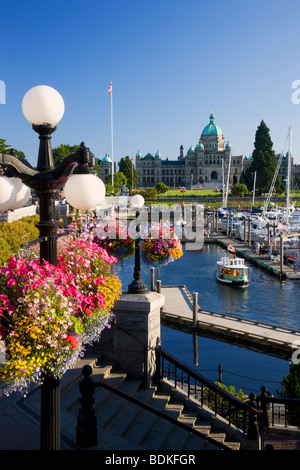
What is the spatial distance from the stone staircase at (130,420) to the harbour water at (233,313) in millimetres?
2191

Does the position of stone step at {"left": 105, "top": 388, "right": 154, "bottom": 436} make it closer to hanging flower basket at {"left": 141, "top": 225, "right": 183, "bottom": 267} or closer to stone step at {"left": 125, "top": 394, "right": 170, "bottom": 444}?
stone step at {"left": 125, "top": 394, "right": 170, "bottom": 444}

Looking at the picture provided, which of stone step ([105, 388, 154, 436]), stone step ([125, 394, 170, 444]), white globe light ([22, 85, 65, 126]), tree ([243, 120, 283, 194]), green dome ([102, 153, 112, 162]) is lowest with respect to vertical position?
stone step ([125, 394, 170, 444])

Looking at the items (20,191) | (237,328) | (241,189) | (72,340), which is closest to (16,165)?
(20,191)

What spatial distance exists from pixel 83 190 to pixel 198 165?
18178cm

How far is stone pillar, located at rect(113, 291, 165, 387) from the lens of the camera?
8086mm

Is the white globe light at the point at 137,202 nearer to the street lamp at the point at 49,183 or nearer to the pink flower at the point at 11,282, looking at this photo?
the street lamp at the point at 49,183

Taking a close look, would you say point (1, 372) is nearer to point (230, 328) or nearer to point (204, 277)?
point (230, 328)

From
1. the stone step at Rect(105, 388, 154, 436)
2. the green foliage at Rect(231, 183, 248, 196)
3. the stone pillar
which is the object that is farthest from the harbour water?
the green foliage at Rect(231, 183, 248, 196)

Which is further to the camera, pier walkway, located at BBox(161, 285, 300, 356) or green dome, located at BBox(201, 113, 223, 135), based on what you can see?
green dome, located at BBox(201, 113, 223, 135)

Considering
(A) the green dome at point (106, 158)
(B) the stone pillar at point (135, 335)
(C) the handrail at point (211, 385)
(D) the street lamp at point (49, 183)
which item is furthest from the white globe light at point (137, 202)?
(A) the green dome at point (106, 158)

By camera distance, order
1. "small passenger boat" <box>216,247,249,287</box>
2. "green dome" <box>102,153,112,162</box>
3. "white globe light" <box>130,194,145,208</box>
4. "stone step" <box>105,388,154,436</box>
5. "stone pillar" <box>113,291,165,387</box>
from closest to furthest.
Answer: "stone step" <box>105,388,154,436</box> < "stone pillar" <box>113,291,165,387</box> < "white globe light" <box>130,194,145,208</box> < "small passenger boat" <box>216,247,249,287</box> < "green dome" <box>102,153,112,162</box>

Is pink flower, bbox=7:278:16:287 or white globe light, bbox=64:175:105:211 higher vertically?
white globe light, bbox=64:175:105:211

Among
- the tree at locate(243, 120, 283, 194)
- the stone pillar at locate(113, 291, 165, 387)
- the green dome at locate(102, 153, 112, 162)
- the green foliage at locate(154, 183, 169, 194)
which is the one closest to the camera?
the stone pillar at locate(113, 291, 165, 387)
